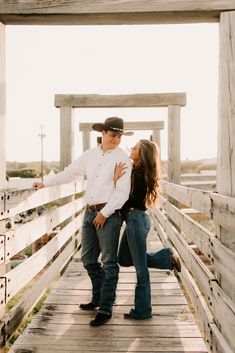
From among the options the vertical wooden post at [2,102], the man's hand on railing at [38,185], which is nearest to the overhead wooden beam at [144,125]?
the man's hand on railing at [38,185]

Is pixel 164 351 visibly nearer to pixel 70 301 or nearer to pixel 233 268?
pixel 233 268

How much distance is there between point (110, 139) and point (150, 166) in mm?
414

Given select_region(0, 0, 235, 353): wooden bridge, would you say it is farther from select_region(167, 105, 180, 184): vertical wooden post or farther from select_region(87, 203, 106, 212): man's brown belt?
select_region(167, 105, 180, 184): vertical wooden post

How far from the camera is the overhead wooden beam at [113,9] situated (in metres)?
2.94

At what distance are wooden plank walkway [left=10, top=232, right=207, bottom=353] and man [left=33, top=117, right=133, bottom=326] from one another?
0.70ft

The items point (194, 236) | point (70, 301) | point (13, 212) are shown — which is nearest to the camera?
point (13, 212)

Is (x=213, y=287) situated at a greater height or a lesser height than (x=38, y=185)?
lesser

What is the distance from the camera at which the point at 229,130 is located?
115 inches

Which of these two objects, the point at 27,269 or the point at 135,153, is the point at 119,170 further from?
the point at 27,269

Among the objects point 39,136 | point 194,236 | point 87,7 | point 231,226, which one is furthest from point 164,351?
point 39,136

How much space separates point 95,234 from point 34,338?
99cm

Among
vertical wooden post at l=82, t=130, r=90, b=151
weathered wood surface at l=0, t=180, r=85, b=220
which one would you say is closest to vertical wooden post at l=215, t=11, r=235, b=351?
weathered wood surface at l=0, t=180, r=85, b=220

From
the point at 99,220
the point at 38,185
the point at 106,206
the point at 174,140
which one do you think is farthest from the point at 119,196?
the point at 174,140

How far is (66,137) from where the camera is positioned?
23.1ft
